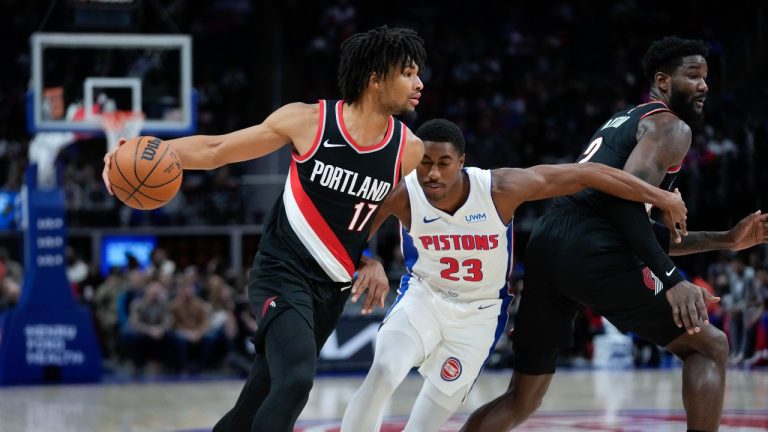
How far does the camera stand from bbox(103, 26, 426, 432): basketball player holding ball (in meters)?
4.95

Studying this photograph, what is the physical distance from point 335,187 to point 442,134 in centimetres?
72

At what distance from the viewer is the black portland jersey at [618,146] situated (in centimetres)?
555

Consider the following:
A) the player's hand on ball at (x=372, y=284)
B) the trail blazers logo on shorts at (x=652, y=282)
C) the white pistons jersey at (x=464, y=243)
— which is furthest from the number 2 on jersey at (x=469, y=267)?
the trail blazers logo on shorts at (x=652, y=282)

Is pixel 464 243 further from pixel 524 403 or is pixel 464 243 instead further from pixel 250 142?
pixel 250 142

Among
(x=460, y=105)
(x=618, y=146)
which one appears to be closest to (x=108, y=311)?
(x=460, y=105)

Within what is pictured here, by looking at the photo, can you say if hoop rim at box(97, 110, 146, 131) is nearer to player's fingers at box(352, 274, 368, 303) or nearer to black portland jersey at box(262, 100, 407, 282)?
player's fingers at box(352, 274, 368, 303)

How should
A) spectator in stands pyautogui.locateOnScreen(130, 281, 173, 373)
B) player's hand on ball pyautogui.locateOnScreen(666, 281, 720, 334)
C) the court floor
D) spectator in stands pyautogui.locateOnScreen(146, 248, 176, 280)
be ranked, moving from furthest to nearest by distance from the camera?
spectator in stands pyautogui.locateOnScreen(146, 248, 176, 280)
spectator in stands pyautogui.locateOnScreen(130, 281, 173, 373)
the court floor
player's hand on ball pyautogui.locateOnScreen(666, 281, 720, 334)

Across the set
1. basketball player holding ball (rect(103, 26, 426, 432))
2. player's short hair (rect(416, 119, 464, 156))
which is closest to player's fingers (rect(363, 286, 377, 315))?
basketball player holding ball (rect(103, 26, 426, 432))

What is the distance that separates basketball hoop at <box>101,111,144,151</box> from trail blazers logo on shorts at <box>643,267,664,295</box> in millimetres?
8462

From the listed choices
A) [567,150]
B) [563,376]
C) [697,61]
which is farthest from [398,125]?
[567,150]

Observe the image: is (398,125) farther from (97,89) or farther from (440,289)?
(97,89)

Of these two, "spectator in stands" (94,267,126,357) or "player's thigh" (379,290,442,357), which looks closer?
"player's thigh" (379,290,442,357)

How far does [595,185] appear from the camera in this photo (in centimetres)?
534

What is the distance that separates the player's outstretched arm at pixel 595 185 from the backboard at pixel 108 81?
26.8 ft
